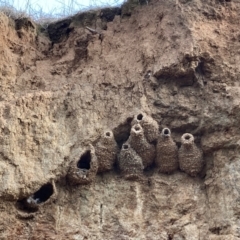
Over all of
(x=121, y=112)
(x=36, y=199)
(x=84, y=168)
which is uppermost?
(x=121, y=112)

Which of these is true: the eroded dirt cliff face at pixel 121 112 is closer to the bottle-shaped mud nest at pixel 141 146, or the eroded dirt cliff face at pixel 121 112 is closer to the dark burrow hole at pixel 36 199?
the dark burrow hole at pixel 36 199

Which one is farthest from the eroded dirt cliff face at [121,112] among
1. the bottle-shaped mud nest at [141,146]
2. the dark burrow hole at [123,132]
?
the bottle-shaped mud nest at [141,146]

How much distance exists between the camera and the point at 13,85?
18.4 feet

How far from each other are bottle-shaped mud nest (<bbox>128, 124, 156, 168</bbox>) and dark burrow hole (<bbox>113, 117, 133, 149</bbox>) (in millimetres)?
148

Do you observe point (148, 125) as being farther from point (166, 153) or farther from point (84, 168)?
point (84, 168)

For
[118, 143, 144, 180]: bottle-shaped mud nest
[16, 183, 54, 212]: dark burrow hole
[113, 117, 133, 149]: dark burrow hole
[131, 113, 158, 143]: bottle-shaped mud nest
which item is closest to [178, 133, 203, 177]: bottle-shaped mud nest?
[131, 113, 158, 143]: bottle-shaped mud nest

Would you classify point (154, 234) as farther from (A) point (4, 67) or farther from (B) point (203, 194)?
(A) point (4, 67)

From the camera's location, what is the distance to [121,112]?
5461mm

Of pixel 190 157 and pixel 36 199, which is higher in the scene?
pixel 190 157

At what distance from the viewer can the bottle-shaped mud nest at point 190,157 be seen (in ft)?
17.1

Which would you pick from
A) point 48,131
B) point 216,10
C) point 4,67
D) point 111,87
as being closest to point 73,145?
point 48,131

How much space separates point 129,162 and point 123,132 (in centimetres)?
30

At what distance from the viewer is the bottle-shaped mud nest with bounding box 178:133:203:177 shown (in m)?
5.20

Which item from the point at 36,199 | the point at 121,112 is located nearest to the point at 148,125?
the point at 121,112
